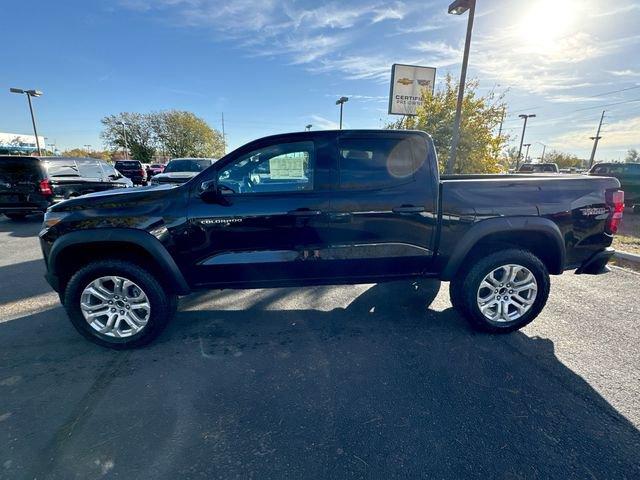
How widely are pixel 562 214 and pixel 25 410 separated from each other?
4.75 m

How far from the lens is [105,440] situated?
197cm

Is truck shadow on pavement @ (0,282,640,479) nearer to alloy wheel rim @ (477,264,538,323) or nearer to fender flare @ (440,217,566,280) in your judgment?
alloy wheel rim @ (477,264,538,323)

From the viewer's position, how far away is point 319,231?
2.92 meters

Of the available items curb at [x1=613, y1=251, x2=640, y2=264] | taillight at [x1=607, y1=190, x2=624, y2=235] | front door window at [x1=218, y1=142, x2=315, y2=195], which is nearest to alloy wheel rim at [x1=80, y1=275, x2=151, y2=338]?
front door window at [x1=218, y1=142, x2=315, y2=195]

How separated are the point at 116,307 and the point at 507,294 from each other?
3.81m

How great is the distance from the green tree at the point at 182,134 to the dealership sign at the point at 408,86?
138 feet

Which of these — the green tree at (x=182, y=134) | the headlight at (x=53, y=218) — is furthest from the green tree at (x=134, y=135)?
the headlight at (x=53, y=218)

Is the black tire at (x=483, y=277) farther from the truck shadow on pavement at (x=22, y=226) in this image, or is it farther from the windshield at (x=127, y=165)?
the windshield at (x=127, y=165)

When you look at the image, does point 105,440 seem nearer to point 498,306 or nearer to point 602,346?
point 498,306

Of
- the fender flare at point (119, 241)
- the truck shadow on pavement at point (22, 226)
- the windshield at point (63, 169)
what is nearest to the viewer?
the fender flare at point (119, 241)

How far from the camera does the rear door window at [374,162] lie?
2977mm

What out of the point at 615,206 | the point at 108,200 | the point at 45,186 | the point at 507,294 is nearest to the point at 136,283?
the point at 108,200

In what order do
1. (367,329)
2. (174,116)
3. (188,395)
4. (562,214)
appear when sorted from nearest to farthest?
(188,395) < (562,214) < (367,329) < (174,116)

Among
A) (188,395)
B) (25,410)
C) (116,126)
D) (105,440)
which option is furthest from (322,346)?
(116,126)
